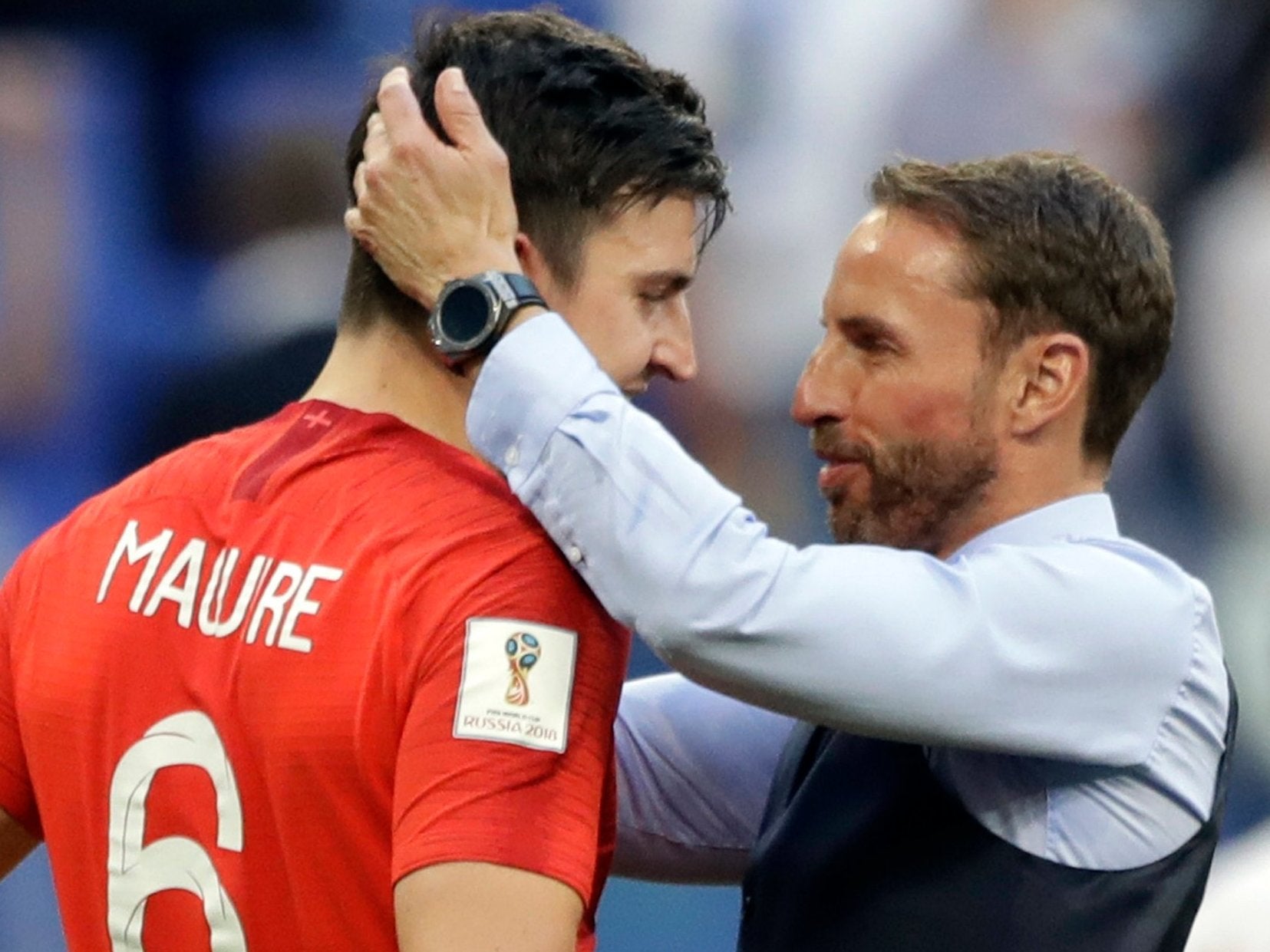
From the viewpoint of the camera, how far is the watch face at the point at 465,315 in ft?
5.53

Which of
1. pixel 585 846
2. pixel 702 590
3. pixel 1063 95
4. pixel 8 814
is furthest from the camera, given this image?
pixel 1063 95

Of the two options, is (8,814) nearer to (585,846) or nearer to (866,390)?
(585,846)

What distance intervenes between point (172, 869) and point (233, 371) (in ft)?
8.90

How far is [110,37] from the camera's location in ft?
14.1

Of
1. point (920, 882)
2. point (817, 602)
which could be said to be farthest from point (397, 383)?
point (920, 882)

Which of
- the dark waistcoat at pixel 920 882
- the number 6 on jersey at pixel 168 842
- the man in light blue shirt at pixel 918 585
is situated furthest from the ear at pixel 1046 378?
the number 6 on jersey at pixel 168 842

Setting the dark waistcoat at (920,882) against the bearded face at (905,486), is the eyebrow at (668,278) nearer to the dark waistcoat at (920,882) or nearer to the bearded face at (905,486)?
the bearded face at (905,486)

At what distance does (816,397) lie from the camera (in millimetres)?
2105

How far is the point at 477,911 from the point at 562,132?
2.24 feet

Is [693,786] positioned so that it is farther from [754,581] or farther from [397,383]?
[397,383]

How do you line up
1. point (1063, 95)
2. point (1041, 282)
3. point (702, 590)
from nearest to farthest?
point (702, 590) → point (1041, 282) → point (1063, 95)

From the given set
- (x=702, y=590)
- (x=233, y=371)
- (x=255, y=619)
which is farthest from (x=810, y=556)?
(x=233, y=371)

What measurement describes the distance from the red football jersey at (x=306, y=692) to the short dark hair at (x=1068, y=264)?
625 mm

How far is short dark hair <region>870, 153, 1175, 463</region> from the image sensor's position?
6.72ft
